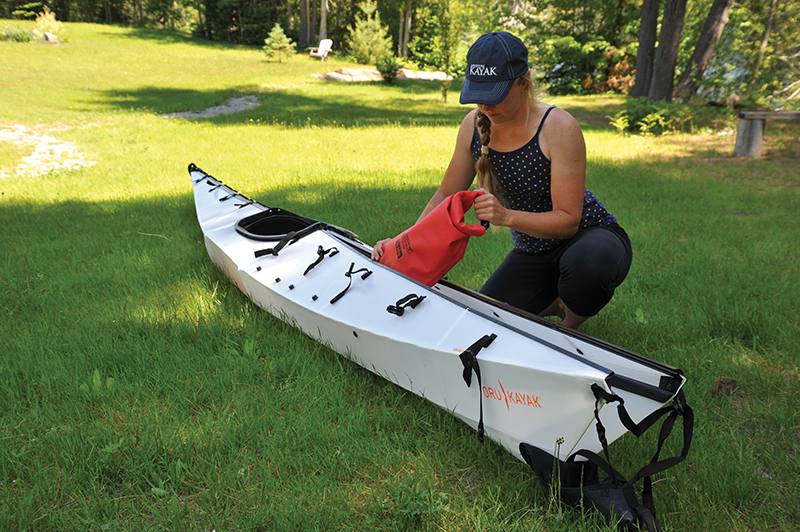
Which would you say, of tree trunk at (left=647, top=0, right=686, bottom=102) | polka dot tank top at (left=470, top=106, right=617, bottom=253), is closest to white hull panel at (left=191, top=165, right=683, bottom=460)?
polka dot tank top at (left=470, top=106, right=617, bottom=253)

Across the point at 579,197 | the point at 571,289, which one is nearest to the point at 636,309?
the point at 571,289

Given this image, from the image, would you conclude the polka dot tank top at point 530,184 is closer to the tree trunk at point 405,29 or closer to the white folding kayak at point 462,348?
the white folding kayak at point 462,348

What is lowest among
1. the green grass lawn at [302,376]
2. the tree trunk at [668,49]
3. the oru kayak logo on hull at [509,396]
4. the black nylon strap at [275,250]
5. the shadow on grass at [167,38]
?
the green grass lawn at [302,376]

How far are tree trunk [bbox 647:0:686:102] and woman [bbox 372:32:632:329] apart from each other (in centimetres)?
1041

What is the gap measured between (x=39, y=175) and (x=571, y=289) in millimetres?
7800

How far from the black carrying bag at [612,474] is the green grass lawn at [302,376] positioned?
78 mm

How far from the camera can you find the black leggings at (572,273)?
238 centimetres

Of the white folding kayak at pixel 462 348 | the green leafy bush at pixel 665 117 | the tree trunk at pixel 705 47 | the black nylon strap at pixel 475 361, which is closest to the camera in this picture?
the white folding kayak at pixel 462 348

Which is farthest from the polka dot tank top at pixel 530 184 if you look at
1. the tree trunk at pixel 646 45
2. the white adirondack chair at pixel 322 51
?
the white adirondack chair at pixel 322 51

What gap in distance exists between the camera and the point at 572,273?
2.42 m

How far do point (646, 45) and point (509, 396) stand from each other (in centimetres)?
1377

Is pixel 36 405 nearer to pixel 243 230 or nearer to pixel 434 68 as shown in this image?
pixel 243 230

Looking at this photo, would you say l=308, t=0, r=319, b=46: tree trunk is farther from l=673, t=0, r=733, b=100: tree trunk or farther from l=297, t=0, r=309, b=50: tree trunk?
l=673, t=0, r=733, b=100: tree trunk

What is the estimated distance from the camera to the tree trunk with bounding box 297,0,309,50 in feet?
99.6
